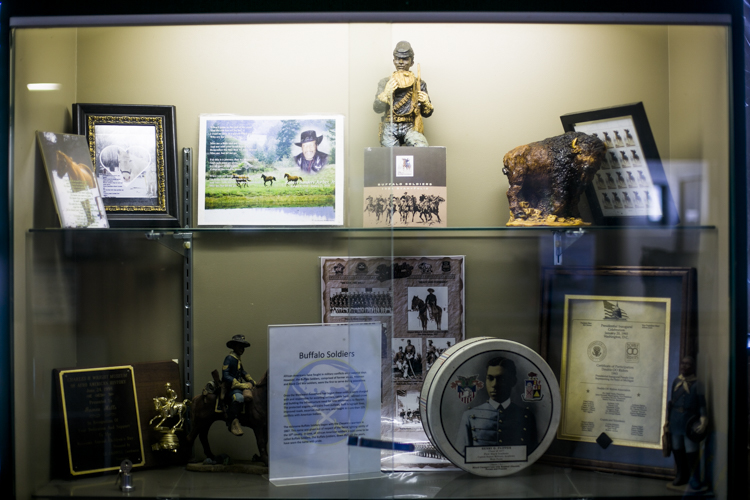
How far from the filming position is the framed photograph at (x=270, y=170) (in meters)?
1.19

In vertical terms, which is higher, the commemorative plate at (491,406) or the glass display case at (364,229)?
the glass display case at (364,229)

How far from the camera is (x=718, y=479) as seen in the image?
38.9 inches

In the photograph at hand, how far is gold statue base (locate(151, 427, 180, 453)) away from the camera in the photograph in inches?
44.2

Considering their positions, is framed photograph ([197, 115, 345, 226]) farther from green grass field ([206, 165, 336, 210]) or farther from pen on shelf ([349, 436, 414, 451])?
pen on shelf ([349, 436, 414, 451])

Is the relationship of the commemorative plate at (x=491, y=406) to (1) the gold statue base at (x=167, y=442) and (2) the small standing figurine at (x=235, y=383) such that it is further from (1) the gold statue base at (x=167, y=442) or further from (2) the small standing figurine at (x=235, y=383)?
(1) the gold statue base at (x=167, y=442)

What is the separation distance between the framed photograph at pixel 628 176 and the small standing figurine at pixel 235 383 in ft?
2.71

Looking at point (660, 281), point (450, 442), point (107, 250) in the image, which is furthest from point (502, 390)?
point (107, 250)

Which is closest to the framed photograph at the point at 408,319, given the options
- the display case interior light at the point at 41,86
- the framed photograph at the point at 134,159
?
the framed photograph at the point at 134,159

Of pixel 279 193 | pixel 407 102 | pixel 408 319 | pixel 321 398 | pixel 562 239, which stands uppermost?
pixel 407 102

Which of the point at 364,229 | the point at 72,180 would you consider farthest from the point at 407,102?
the point at 72,180

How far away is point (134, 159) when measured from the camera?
1.19m

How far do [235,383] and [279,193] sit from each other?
422 millimetres

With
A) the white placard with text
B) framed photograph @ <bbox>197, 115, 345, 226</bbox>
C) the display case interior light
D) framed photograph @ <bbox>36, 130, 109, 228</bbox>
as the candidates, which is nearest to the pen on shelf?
the white placard with text

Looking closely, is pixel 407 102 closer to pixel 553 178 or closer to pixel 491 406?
pixel 553 178
